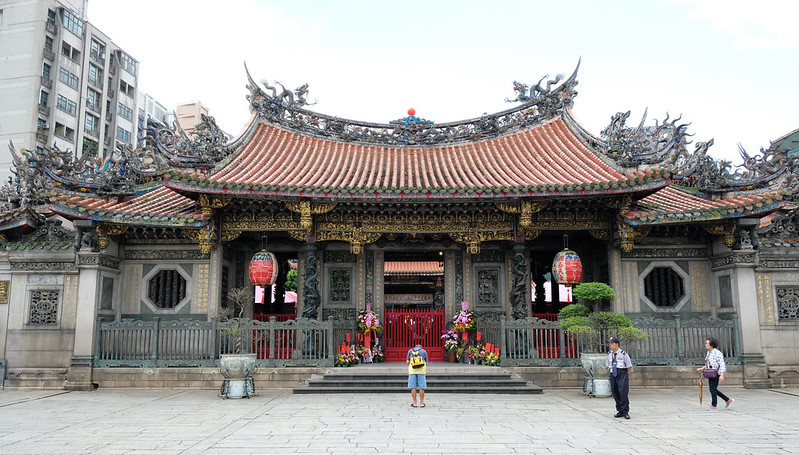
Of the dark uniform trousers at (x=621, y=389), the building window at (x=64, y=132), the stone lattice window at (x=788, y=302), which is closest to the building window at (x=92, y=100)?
the building window at (x=64, y=132)

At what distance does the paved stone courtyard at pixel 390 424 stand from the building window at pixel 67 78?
1337 inches

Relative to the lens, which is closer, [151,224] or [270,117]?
[151,224]

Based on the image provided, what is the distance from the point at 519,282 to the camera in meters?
13.2

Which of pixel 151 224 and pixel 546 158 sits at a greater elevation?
pixel 546 158

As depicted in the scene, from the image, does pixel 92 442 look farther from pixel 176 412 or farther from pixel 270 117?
pixel 270 117

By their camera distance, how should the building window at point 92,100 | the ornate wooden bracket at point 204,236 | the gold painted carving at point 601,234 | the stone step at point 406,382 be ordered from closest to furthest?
1. the stone step at point 406,382
2. the ornate wooden bracket at point 204,236
3. the gold painted carving at point 601,234
4. the building window at point 92,100

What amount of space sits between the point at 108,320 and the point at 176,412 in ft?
16.4

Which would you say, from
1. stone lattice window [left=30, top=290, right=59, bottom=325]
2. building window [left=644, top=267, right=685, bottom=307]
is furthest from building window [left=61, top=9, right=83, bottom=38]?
building window [left=644, top=267, right=685, bottom=307]

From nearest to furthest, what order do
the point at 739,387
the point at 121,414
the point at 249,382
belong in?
1. the point at 121,414
2. the point at 249,382
3. the point at 739,387

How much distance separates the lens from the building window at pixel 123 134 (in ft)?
145

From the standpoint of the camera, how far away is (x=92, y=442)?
6.88m

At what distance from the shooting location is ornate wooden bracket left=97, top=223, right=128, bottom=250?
1258 cm

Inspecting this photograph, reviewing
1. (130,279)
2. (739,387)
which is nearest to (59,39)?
(130,279)

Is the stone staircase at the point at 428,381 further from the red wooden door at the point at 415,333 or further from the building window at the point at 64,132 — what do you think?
the building window at the point at 64,132
